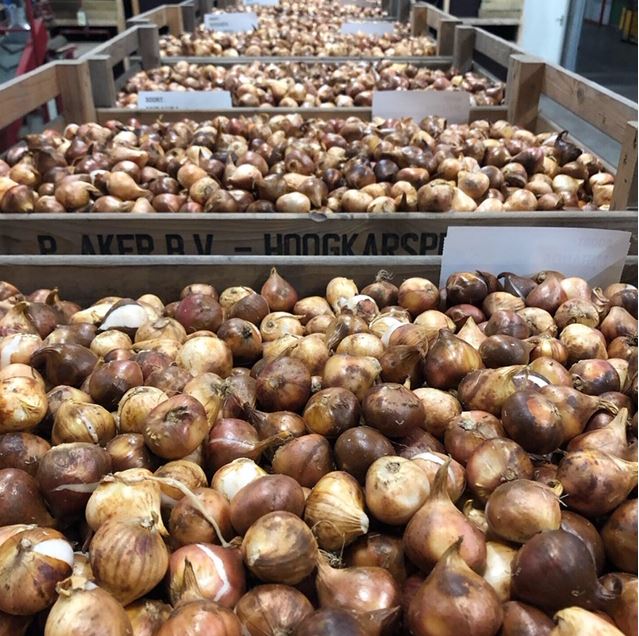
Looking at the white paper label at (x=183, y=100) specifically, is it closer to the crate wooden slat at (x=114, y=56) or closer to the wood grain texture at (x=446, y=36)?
the crate wooden slat at (x=114, y=56)

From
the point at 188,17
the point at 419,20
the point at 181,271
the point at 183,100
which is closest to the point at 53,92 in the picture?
the point at 183,100

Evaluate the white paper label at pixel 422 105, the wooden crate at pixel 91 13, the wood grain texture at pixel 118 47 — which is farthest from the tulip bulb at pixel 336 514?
the wooden crate at pixel 91 13

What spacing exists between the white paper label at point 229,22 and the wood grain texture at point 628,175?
5.06m

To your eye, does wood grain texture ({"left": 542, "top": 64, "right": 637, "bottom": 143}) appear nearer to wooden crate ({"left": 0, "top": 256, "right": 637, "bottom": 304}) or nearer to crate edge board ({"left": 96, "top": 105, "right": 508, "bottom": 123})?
crate edge board ({"left": 96, "top": 105, "right": 508, "bottom": 123})

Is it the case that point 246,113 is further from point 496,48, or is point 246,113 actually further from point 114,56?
point 496,48

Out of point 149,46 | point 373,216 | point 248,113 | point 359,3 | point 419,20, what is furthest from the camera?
point 359,3

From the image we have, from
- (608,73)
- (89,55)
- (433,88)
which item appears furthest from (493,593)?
(608,73)

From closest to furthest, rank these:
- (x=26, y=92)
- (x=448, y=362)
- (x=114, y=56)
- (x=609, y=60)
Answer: (x=448, y=362)
(x=26, y=92)
(x=114, y=56)
(x=609, y=60)

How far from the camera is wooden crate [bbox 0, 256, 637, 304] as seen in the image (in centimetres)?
176

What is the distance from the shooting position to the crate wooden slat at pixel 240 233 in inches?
75.9

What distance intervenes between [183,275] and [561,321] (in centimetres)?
99

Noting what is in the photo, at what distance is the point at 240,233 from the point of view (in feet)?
6.42

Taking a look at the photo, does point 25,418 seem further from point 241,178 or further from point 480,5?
point 480,5

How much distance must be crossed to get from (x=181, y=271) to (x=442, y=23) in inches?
146
